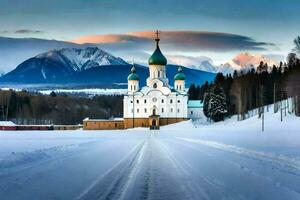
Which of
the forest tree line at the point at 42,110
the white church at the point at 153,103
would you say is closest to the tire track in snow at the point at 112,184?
the white church at the point at 153,103

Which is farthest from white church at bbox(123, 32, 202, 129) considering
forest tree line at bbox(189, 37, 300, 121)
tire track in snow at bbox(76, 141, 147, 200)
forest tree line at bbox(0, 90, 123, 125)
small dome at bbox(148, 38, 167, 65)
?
tire track in snow at bbox(76, 141, 147, 200)

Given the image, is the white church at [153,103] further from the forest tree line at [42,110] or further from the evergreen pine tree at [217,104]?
the forest tree line at [42,110]

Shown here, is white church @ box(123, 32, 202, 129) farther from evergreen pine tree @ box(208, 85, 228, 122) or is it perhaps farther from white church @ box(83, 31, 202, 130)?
evergreen pine tree @ box(208, 85, 228, 122)

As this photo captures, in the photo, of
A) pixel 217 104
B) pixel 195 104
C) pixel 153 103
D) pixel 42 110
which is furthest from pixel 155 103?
pixel 42 110

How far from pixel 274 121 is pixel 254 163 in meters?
71.7

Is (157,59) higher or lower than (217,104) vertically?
higher

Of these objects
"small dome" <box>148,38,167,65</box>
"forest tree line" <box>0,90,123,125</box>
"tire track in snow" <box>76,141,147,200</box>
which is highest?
"small dome" <box>148,38,167,65</box>

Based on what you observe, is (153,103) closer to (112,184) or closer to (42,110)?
(42,110)

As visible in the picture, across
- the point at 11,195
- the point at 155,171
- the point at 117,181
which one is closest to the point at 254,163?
the point at 155,171

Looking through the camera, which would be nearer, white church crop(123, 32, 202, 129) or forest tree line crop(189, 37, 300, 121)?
forest tree line crop(189, 37, 300, 121)

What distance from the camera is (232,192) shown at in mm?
12789

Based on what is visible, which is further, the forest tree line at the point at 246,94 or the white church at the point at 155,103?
the white church at the point at 155,103

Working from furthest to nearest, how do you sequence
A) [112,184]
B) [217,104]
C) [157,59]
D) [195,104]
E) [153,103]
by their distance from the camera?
[195,104], [157,59], [153,103], [217,104], [112,184]

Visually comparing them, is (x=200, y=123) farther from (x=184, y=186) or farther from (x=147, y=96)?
(x=184, y=186)
